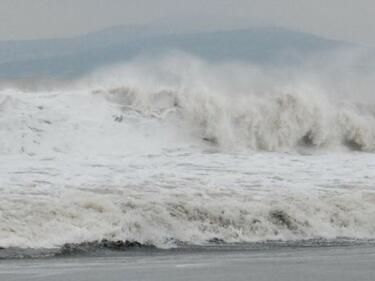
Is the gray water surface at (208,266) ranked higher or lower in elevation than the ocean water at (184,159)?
lower

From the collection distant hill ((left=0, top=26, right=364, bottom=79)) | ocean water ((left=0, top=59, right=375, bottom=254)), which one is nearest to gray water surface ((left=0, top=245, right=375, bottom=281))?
ocean water ((left=0, top=59, right=375, bottom=254))

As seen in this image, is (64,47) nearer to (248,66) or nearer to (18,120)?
(248,66)

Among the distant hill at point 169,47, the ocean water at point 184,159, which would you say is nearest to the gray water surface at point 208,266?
the ocean water at point 184,159

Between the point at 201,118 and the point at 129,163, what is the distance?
5622 mm

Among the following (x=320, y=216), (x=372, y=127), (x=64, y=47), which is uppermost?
(x=64, y=47)

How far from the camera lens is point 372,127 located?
28.9m

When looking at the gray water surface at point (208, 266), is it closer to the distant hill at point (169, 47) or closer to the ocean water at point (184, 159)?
the ocean water at point (184, 159)

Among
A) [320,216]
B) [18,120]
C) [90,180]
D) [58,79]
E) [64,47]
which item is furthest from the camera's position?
[64,47]

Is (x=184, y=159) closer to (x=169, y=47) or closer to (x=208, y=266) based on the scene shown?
(x=208, y=266)

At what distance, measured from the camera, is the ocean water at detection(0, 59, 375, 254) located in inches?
635

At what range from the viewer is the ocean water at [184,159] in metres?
16.1

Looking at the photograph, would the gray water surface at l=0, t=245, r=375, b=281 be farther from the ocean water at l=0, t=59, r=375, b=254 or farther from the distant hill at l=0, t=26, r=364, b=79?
the distant hill at l=0, t=26, r=364, b=79

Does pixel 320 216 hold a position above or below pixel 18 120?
below

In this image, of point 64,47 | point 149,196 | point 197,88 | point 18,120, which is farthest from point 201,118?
point 64,47
